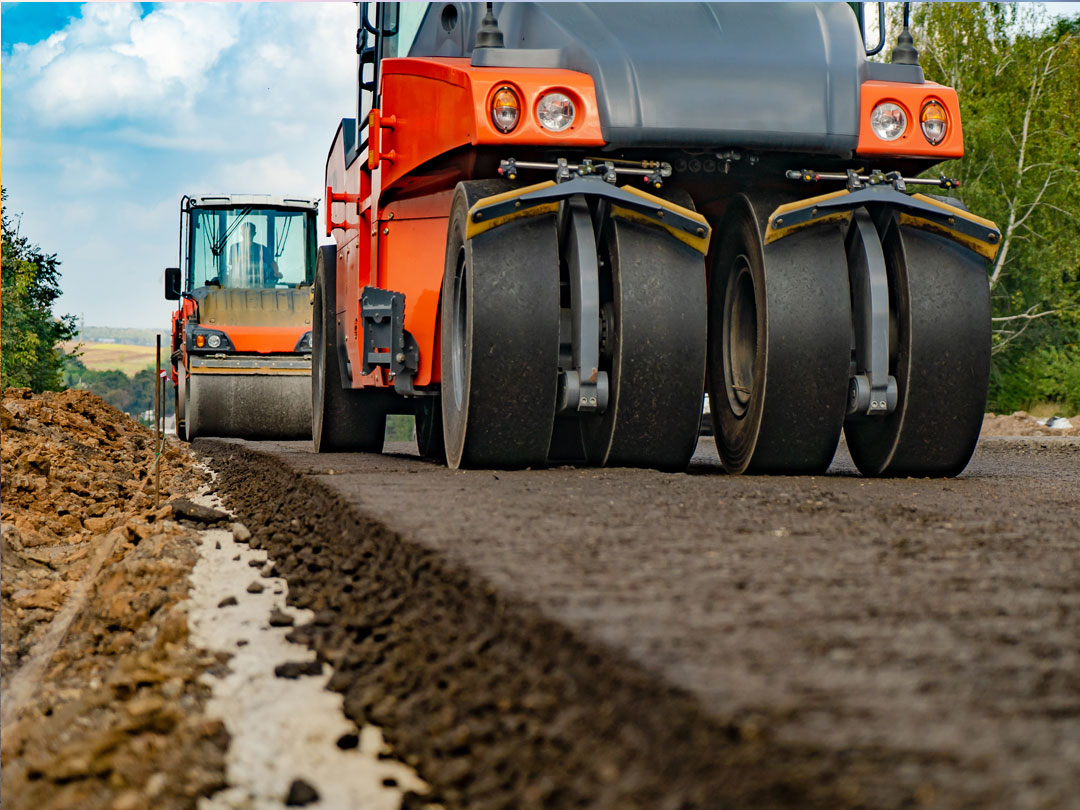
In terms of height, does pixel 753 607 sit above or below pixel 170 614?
above

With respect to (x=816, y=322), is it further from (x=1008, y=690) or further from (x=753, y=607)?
(x=1008, y=690)

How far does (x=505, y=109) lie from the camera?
524 centimetres

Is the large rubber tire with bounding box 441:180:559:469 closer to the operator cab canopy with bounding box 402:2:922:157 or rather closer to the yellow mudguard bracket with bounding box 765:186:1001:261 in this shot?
the operator cab canopy with bounding box 402:2:922:157

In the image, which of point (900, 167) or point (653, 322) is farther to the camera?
point (900, 167)

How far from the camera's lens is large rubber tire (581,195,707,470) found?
527 centimetres

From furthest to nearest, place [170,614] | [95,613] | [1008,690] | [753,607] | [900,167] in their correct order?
1. [900,167]
2. [95,613]
3. [170,614]
4. [753,607]
5. [1008,690]

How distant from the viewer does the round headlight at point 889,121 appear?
5.50 meters

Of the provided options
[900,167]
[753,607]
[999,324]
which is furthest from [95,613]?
[999,324]

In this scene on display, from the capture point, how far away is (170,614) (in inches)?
136

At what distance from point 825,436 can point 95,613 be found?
298cm

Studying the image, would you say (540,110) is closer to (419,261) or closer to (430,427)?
(419,261)

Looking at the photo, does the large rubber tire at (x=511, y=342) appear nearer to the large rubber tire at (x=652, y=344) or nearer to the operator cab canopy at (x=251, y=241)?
the large rubber tire at (x=652, y=344)

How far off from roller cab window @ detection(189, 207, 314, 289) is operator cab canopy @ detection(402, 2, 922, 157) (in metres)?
11.3

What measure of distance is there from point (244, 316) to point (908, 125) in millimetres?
11297
